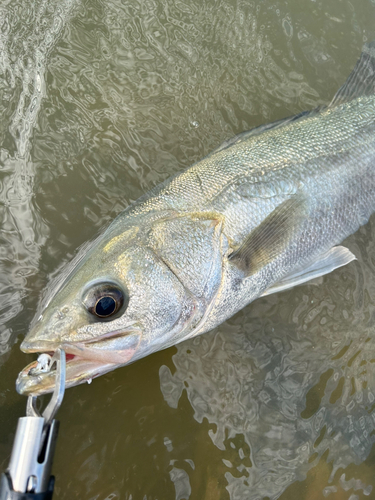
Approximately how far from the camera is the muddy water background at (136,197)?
254 centimetres

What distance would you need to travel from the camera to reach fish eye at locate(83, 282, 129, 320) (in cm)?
195

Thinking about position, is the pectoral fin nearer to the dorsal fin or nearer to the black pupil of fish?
the dorsal fin

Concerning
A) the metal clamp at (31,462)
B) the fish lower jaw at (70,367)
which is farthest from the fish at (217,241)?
the metal clamp at (31,462)

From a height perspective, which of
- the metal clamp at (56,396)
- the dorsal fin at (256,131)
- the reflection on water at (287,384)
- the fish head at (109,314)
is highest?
the dorsal fin at (256,131)

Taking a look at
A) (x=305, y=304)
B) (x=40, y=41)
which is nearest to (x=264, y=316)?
(x=305, y=304)

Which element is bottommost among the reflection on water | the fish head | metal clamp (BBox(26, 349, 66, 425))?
the reflection on water

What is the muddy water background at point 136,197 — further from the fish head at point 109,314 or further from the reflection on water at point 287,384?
the fish head at point 109,314

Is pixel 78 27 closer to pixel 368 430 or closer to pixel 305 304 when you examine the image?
Result: pixel 305 304

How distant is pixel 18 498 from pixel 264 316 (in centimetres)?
199

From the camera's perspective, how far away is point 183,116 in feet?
10.9

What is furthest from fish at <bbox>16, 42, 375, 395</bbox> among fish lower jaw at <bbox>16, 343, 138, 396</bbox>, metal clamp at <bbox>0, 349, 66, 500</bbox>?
metal clamp at <bbox>0, 349, 66, 500</bbox>

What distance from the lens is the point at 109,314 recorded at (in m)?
1.96

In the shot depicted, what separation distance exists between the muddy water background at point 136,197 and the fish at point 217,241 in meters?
0.46

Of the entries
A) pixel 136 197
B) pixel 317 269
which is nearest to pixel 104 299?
pixel 136 197
